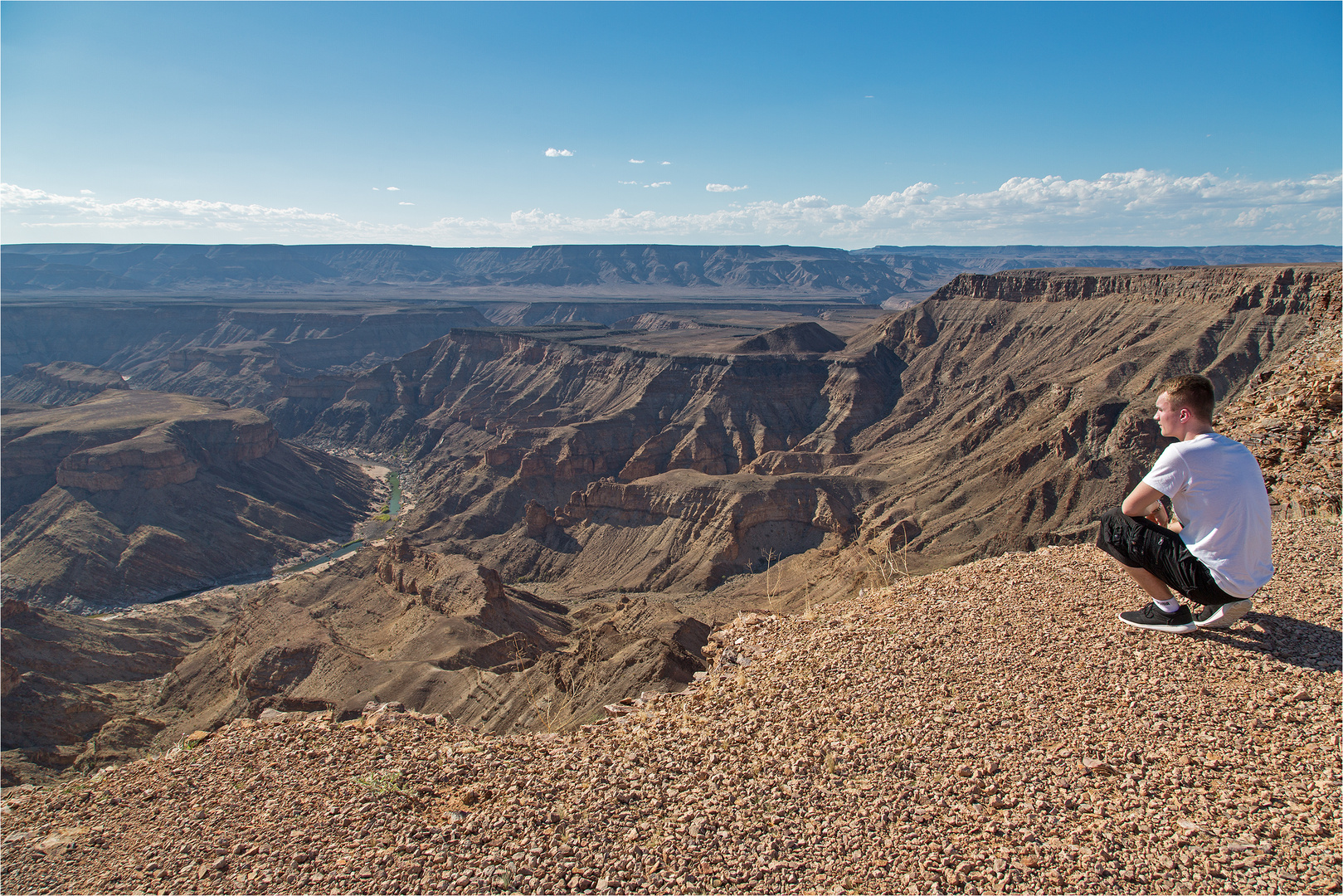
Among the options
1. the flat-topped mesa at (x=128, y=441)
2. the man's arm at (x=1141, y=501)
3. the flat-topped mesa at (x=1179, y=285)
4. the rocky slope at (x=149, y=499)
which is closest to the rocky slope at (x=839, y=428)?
the flat-topped mesa at (x=1179, y=285)

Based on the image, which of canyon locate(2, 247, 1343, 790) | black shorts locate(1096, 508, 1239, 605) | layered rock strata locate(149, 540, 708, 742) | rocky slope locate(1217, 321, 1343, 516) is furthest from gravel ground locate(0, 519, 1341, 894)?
layered rock strata locate(149, 540, 708, 742)

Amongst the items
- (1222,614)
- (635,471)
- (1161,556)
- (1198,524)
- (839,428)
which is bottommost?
(635,471)

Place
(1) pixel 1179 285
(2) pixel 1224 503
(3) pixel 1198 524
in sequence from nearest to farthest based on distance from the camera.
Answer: (2) pixel 1224 503, (3) pixel 1198 524, (1) pixel 1179 285

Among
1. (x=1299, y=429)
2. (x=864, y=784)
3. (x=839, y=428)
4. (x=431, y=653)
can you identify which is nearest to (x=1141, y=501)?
(x=864, y=784)

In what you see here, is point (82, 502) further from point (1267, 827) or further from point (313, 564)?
point (1267, 827)

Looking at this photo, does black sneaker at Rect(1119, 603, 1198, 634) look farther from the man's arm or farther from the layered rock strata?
the layered rock strata

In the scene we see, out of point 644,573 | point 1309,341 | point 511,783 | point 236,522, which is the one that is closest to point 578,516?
point 644,573

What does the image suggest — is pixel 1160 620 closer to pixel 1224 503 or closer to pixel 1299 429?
pixel 1224 503
